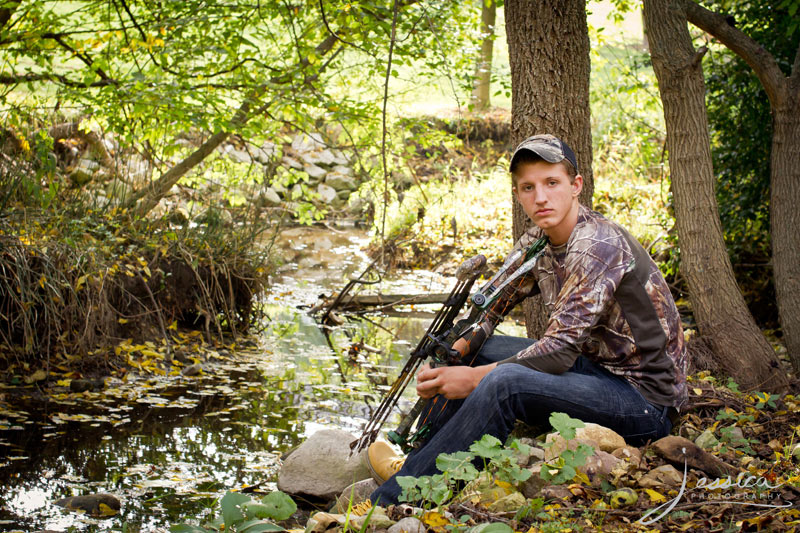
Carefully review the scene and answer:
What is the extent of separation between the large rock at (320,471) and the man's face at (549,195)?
1.61m

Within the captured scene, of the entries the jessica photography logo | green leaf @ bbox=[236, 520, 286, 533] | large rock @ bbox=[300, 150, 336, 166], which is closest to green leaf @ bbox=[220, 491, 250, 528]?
green leaf @ bbox=[236, 520, 286, 533]

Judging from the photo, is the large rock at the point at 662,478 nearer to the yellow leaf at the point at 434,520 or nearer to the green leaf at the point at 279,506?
the yellow leaf at the point at 434,520

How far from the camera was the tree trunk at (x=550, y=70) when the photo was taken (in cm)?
421

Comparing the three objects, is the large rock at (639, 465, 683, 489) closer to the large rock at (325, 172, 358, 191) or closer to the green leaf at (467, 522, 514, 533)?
the green leaf at (467, 522, 514, 533)

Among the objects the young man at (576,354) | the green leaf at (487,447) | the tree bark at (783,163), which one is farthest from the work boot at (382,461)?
the tree bark at (783,163)

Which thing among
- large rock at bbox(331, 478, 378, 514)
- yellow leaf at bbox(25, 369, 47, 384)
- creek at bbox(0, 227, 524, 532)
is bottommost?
creek at bbox(0, 227, 524, 532)

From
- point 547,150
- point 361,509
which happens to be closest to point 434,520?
point 361,509

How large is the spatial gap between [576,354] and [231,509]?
1.42m

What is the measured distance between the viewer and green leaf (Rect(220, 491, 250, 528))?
2.38m

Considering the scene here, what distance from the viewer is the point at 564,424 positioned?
2564mm

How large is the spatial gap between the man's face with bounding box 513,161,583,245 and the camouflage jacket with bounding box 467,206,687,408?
0.08 m

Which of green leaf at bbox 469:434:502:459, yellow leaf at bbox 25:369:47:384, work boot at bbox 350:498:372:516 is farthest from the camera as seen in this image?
yellow leaf at bbox 25:369:47:384

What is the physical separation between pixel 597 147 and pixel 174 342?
897cm

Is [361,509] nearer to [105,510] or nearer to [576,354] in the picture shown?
[576,354]
